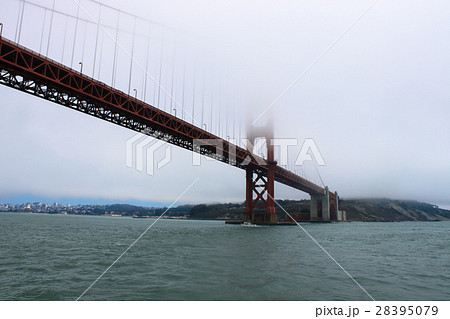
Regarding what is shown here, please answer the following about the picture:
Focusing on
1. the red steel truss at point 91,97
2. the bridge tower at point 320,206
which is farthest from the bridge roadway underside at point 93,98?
the bridge tower at point 320,206

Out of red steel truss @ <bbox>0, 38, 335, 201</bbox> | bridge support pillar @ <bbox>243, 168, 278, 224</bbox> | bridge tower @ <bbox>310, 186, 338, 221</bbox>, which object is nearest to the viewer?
red steel truss @ <bbox>0, 38, 335, 201</bbox>

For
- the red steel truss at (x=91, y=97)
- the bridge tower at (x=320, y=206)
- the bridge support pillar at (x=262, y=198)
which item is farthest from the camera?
the bridge tower at (x=320, y=206)

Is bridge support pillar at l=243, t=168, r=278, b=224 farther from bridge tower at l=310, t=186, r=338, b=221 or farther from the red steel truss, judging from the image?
bridge tower at l=310, t=186, r=338, b=221

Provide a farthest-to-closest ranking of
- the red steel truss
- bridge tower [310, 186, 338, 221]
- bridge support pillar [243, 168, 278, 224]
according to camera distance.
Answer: bridge tower [310, 186, 338, 221] < bridge support pillar [243, 168, 278, 224] < the red steel truss

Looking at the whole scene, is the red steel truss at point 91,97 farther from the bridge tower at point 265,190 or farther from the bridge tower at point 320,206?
the bridge tower at point 320,206

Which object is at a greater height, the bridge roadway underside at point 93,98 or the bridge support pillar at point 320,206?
the bridge roadway underside at point 93,98

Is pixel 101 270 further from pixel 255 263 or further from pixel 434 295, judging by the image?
pixel 434 295

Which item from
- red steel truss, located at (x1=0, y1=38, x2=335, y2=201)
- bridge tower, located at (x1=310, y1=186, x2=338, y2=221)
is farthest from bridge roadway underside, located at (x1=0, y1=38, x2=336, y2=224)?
bridge tower, located at (x1=310, y1=186, x2=338, y2=221)

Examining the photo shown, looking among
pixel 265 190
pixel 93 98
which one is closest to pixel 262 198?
pixel 265 190
